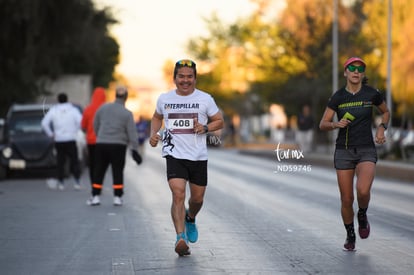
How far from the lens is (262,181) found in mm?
21641

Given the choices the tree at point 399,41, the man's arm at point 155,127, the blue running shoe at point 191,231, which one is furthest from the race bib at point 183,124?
the tree at point 399,41

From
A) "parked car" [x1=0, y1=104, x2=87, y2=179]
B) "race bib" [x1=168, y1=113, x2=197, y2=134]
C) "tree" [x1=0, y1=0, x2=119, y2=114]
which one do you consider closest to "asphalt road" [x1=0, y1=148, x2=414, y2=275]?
"race bib" [x1=168, y1=113, x2=197, y2=134]

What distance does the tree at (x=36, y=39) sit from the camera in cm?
3303

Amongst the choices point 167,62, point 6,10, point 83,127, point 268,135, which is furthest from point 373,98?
point 268,135

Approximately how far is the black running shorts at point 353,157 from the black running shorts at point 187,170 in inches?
53.6

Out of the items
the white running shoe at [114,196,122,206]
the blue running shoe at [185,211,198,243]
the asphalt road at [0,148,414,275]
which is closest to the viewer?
the asphalt road at [0,148,414,275]

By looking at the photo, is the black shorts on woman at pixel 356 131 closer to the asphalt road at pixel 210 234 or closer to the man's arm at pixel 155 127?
the asphalt road at pixel 210 234

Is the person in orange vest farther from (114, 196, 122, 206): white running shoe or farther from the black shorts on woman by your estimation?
the black shorts on woman

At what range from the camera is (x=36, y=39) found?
34.8m

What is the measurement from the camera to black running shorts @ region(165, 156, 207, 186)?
9.10m

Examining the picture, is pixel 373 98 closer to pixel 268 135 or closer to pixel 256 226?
pixel 256 226

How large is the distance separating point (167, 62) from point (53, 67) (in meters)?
44.3

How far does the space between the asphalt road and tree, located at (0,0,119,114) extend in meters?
15.4

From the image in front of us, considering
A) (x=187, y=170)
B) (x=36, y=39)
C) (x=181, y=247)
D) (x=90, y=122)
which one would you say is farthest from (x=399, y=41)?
(x=181, y=247)
